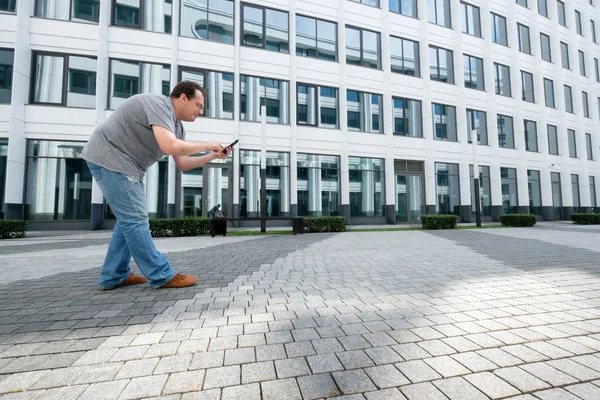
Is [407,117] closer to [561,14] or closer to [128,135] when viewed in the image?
[128,135]

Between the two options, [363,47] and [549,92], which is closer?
[363,47]

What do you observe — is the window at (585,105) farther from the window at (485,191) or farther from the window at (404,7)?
→ the window at (404,7)

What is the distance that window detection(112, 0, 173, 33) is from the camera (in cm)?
1403

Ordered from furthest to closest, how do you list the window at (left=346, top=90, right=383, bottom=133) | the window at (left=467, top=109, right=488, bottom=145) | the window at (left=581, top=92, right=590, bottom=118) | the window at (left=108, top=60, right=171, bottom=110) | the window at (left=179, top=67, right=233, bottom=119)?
the window at (left=581, top=92, right=590, bottom=118), the window at (left=467, top=109, right=488, bottom=145), the window at (left=346, top=90, right=383, bottom=133), the window at (left=179, top=67, right=233, bottom=119), the window at (left=108, top=60, right=171, bottom=110)

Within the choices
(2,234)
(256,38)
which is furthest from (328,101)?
(2,234)

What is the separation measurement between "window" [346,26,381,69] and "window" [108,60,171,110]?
10.3 meters

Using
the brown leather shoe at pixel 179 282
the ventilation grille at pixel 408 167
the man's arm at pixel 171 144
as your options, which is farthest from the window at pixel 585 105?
the brown leather shoe at pixel 179 282

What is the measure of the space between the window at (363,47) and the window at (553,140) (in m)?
15.9

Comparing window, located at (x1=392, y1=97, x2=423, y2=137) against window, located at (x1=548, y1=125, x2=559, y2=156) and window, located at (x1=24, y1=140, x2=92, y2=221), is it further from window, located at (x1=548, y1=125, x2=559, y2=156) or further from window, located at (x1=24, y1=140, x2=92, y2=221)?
window, located at (x1=24, y1=140, x2=92, y2=221)

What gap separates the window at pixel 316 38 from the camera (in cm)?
1664

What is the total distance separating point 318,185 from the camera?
16359 mm

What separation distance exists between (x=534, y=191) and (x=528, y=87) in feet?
26.4

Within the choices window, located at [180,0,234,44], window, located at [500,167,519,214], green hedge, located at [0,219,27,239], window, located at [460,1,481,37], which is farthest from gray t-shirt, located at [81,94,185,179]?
window, located at [460,1,481,37]

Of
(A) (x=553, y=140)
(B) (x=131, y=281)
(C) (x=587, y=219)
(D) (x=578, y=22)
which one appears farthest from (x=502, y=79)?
(B) (x=131, y=281)
